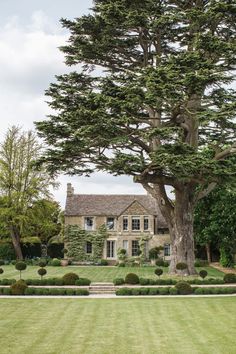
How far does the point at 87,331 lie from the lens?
17422 mm

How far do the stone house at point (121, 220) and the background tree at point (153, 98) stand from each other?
19.0 meters

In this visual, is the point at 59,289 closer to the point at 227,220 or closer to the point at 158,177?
the point at 158,177

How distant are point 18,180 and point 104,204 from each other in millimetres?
10063

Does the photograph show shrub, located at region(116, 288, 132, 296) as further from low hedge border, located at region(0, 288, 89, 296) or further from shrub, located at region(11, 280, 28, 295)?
shrub, located at region(11, 280, 28, 295)

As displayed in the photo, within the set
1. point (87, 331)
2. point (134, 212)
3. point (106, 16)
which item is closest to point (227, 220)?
point (134, 212)

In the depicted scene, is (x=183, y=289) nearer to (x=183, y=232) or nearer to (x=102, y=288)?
(x=102, y=288)

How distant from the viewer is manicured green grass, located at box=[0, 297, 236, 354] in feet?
49.6

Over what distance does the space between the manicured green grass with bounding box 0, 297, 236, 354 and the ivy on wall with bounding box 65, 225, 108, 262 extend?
28.1m

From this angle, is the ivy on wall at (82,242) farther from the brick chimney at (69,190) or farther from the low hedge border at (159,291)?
the low hedge border at (159,291)

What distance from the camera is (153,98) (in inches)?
1079

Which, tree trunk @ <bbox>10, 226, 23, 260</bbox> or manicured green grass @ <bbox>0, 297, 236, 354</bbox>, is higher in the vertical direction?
tree trunk @ <bbox>10, 226, 23, 260</bbox>

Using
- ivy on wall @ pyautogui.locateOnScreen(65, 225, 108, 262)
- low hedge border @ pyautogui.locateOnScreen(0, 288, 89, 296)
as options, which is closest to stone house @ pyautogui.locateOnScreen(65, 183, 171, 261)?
ivy on wall @ pyautogui.locateOnScreen(65, 225, 108, 262)

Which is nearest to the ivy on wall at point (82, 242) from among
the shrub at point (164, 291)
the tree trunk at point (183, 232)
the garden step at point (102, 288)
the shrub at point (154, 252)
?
the shrub at point (154, 252)

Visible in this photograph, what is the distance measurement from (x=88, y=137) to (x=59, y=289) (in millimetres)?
8963
